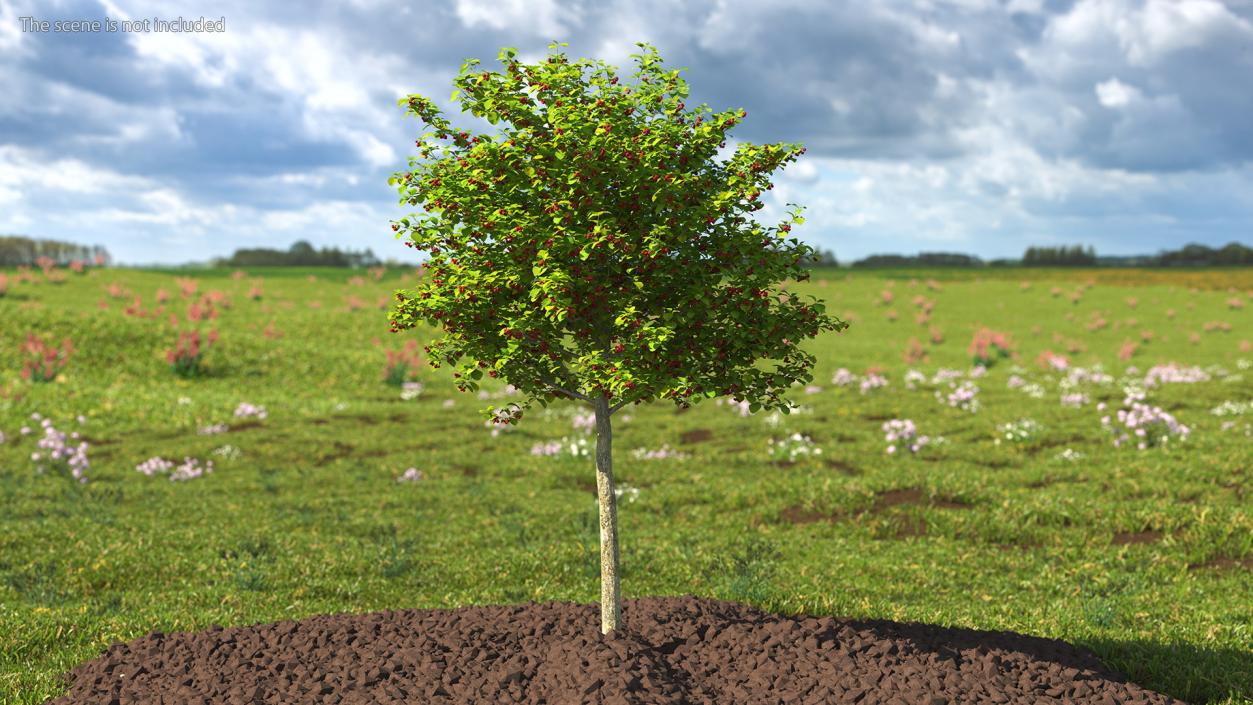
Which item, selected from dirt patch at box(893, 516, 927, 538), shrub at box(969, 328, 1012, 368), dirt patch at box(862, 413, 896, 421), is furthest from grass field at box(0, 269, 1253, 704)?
shrub at box(969, 328, 1012, 368)

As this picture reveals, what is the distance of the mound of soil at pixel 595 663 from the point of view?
7.43 metres

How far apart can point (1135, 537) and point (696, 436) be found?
42.5 feet

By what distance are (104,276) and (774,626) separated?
64.8 m

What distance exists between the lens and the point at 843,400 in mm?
31906

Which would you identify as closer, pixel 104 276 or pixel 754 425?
pixel 754 425

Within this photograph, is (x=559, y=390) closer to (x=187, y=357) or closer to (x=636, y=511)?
(x=636, y=511)

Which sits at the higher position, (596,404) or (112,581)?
(596,404)

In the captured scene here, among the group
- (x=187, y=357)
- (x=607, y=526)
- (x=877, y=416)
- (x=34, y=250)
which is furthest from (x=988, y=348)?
(x=34, y=250)

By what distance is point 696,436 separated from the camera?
2583 centimetres

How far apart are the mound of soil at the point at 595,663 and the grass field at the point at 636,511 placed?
119cm

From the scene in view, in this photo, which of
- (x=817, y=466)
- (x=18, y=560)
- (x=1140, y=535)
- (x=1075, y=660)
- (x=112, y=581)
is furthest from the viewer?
(x=817, y=466)

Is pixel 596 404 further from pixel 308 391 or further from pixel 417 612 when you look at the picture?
pixel 308 391

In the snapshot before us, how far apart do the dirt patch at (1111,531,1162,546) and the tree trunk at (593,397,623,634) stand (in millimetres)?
10004

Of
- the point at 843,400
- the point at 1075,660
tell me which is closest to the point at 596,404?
the point at 1075,660
